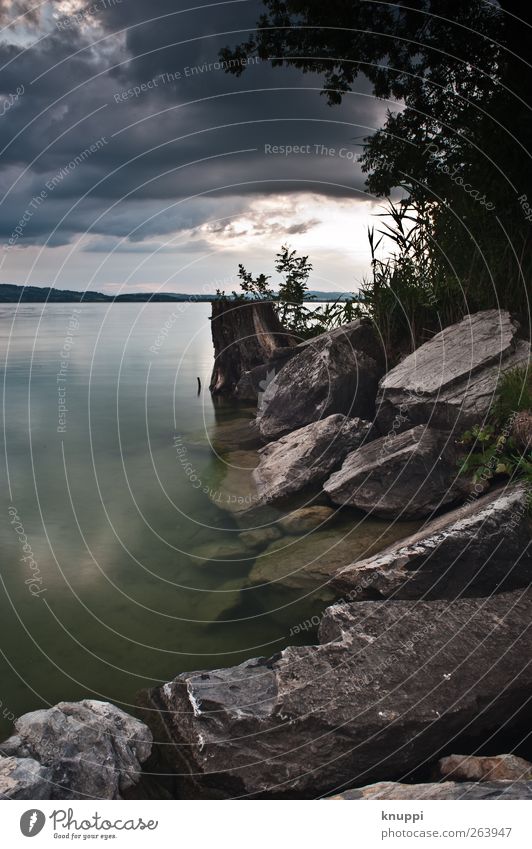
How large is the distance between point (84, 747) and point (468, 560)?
9.12 ft

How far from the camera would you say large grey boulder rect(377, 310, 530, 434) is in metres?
5.70

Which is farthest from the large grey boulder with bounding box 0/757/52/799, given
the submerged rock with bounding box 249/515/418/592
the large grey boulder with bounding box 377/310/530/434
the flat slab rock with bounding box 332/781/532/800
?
the large grey boulder with bounding box 377/310/530/434

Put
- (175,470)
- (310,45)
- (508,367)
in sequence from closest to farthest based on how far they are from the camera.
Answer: (508,367) → (310,45) → (175,470)

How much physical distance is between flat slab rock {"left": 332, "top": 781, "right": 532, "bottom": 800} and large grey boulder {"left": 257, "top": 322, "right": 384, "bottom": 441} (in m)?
5.45

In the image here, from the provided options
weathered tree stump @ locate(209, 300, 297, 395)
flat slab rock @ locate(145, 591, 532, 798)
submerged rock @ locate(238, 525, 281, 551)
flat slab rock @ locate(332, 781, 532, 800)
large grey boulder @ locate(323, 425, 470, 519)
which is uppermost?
weathered tree stump @ locate(209, 300, 297, 395)

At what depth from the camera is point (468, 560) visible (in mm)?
4176

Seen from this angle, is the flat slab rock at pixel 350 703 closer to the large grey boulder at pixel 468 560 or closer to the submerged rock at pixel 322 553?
the large grey boulder at pixel 468 560

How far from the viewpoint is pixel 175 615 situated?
15.5ft

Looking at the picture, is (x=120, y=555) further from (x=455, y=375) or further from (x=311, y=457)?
(x=455, y=375)

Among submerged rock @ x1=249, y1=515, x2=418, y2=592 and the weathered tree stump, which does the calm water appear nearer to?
submerged rock @ x1=249, y1=515, x2=418, y2=592

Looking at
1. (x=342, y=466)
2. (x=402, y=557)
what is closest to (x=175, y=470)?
(x=342, y=466)
